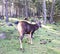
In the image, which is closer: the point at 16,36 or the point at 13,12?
the point at 16,36

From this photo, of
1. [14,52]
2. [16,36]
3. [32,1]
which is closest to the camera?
[14,52]

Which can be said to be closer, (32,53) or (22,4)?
(32,53)

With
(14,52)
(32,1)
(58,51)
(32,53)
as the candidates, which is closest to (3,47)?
(14,52)

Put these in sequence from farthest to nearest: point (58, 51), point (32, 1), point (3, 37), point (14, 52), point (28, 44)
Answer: point (32, 1) < point (3, 37) < point (28, 44) < point (58, 51) < point (14, 52)

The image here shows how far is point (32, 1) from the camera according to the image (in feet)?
109

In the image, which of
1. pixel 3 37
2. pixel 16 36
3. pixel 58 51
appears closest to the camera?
pixel 58 51

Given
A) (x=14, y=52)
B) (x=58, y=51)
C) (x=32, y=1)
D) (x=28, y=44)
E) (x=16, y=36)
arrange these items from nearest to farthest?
1. (x=14, y=52)
2. (x=58, y=51)
3. (x=28, y=44)
4. (x=16, y=36)
5. (x=32, y=1)

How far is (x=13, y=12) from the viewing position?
3466 centimetres

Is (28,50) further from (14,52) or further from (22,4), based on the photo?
(22,4)

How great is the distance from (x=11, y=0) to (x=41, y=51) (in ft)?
85.4

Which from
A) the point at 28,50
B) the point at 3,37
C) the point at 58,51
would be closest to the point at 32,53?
the point at 28,50

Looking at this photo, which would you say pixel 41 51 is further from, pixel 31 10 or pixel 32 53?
pixel 31 10

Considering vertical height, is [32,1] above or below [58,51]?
above

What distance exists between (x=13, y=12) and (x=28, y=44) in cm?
2508
